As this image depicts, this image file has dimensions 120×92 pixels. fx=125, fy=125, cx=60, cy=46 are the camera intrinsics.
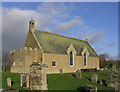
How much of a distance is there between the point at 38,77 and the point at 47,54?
612 inches

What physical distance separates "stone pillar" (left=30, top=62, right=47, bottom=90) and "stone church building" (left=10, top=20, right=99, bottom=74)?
1377 centimetres

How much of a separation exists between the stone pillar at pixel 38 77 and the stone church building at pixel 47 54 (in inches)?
542

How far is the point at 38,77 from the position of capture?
45.8 ft

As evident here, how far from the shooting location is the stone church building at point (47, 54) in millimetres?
28750

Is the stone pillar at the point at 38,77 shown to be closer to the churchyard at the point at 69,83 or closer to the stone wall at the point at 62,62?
the churchyard at the point at 69,83

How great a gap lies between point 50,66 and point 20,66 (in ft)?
23.2

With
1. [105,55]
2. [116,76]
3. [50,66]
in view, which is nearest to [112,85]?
[116,76]

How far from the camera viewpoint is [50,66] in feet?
97.6

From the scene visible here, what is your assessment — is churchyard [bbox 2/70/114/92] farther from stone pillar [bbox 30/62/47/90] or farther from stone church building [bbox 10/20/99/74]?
stone church building [bbox 10/20/99/74]

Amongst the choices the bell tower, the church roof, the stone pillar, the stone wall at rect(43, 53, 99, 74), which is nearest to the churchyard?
the stone pillar

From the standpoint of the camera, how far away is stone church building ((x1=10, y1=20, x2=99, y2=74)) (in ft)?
94.3

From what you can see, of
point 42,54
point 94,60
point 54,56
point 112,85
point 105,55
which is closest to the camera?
point 112,85

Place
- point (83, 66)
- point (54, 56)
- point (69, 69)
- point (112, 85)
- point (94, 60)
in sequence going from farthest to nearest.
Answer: point (94, 60)
point (83, 66)
point (69, 69)
point (54, 56)
point (112, 85)

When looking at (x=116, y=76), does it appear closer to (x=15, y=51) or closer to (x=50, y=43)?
(x=50, y=43)
